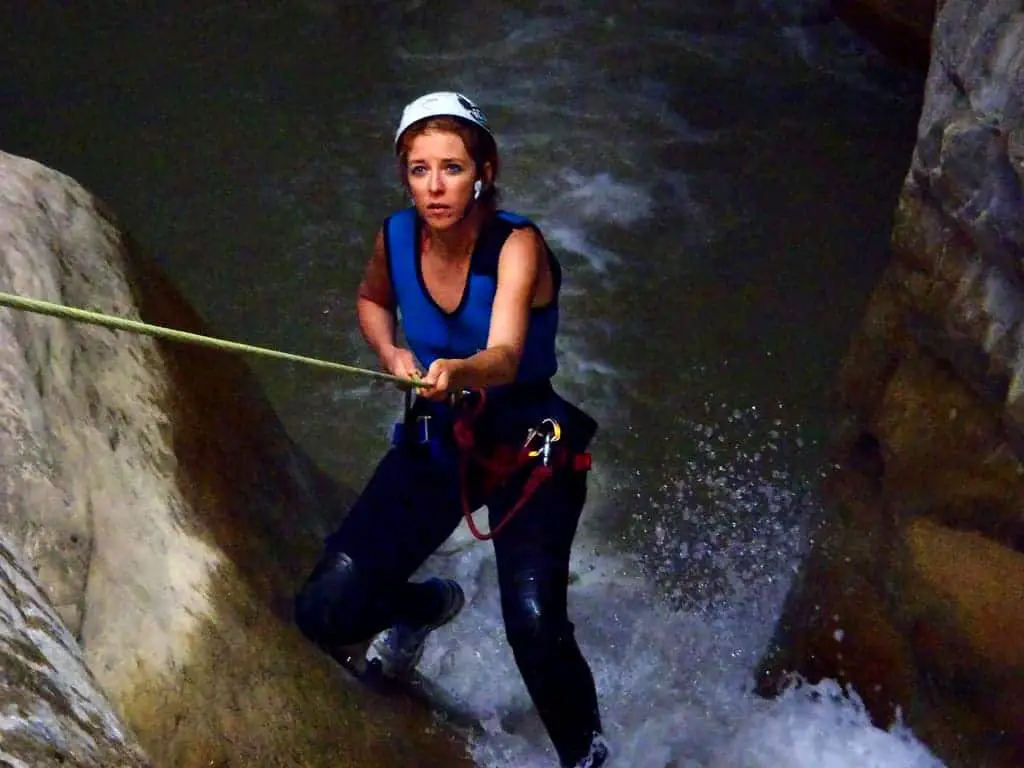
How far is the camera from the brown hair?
2.54 m

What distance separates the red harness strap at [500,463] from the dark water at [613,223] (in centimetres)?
88

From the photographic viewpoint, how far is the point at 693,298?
5.52 meters

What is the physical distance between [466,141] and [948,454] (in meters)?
1.61

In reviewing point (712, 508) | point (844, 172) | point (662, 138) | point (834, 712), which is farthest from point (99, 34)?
point (834, 712)

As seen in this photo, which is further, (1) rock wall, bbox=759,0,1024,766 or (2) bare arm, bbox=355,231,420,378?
(2) bare arm, bbox=355,231,420,378

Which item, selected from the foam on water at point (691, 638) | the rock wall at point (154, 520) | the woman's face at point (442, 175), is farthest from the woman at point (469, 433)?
the foam on water at point (691, 638)

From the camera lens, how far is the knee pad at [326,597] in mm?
2619

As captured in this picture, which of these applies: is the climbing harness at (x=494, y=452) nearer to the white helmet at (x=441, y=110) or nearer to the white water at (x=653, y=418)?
the white helmet at (x=441, y=110)

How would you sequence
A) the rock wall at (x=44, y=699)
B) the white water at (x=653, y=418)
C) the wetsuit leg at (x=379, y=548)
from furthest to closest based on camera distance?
the white water at (x=653, y=418) < the wetsuit leg at (x=379, y=548) < the rock wall at (x=44, y=699)

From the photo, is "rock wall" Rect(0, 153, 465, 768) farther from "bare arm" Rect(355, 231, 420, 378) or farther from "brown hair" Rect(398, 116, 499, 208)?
"brown hair" Rect(398, 116, 499, 208)

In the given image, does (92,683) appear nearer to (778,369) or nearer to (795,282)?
(778,369)

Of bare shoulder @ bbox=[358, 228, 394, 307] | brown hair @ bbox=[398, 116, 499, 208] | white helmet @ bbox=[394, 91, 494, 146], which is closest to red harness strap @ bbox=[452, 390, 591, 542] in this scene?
bare shoulder @ bbox=[358, 228, 394, 307]

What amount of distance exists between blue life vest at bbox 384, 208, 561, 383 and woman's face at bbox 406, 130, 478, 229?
4.9 inches

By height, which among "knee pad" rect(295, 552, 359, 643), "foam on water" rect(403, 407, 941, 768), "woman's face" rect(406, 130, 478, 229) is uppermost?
"woman's face" rect(406, 130, 478, 229)
